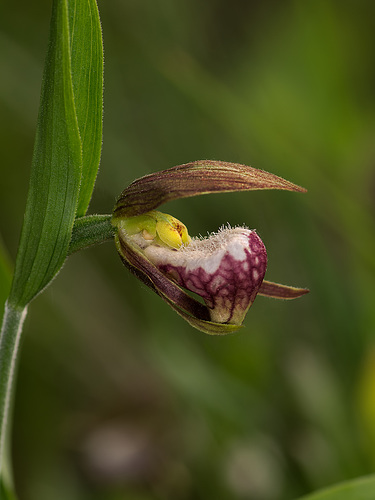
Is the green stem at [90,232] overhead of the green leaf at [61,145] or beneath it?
beneath

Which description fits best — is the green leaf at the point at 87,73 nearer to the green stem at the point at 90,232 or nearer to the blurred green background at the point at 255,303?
the green stem at the point at 90,232

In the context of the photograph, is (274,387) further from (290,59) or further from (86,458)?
(290,59)

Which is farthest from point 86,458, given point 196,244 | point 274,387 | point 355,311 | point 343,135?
point 343,135

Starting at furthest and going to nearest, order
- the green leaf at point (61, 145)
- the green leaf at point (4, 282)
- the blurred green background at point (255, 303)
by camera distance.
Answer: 1. the blurred green background at point (255, 303)
2. the green leaf at point (4, 282)
3. the green leaf at point (61, 145)

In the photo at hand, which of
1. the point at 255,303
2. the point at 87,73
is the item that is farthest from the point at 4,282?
the point at 255,303

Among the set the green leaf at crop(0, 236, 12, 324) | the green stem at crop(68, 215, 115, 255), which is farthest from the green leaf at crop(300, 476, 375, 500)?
the green leaf at crop(0, 236, 12, 324)

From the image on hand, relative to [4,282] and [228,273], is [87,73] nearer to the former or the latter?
[228,273]

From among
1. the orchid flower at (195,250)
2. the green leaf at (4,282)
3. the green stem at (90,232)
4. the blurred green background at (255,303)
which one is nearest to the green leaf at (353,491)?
the orchid flower at (195,250)
